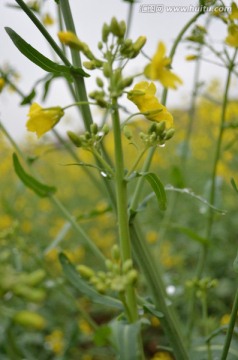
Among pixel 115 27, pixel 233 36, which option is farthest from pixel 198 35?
pixel 115 27

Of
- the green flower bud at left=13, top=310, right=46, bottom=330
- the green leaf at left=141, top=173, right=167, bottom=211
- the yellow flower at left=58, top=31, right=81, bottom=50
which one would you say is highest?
the yellow flower at left=58, top=31, right=81, bottom=50

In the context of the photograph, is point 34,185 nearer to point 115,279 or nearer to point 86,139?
point 86,139

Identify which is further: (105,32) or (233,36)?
(233,36)

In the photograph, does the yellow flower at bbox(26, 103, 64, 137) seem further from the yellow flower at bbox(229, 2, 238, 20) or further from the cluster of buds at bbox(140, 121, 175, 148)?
the yellow flower at bbox(229, 2, 238, 20)

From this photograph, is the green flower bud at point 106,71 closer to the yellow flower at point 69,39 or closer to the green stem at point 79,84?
the yellow flower at point 69,39

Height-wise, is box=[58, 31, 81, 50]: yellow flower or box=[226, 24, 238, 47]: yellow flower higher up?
box=[226, 24, 238, 47]: yellow flower

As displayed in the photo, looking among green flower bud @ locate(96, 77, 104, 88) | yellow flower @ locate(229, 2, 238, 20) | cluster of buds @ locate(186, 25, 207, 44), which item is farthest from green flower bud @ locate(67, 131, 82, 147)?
cluster of buds @ locate(186, 25, 207, 44)

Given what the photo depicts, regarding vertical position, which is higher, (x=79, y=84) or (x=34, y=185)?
(x=79, y=84)
